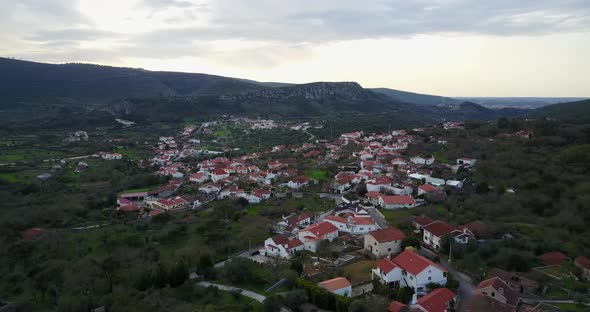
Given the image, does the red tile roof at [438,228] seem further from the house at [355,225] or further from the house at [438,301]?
the house at [438,301]

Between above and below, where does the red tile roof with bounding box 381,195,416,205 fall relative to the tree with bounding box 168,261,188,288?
above

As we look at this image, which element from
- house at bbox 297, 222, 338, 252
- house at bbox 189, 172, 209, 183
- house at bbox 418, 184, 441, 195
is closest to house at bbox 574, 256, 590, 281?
house at bbox 297, 222, 338, 252

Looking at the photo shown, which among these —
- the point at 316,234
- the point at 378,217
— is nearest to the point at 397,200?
the point at 378,217

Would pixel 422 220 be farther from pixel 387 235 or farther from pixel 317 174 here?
pixel 317 174

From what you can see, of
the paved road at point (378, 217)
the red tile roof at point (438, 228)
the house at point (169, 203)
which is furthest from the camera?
the house at point (169, 203)

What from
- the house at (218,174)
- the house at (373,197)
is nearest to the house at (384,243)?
the house at (373,197)

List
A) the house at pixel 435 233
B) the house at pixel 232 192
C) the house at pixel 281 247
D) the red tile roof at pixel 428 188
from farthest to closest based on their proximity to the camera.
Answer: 1. the house at pixel 232 192
2. the red tile roof at pixel 428 188
3. the house at pixel 281 247
4. the house at pixel 435 233

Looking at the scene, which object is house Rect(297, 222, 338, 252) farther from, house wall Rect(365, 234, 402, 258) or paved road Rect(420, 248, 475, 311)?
paved road Rect(420, 248, 475, 311)
